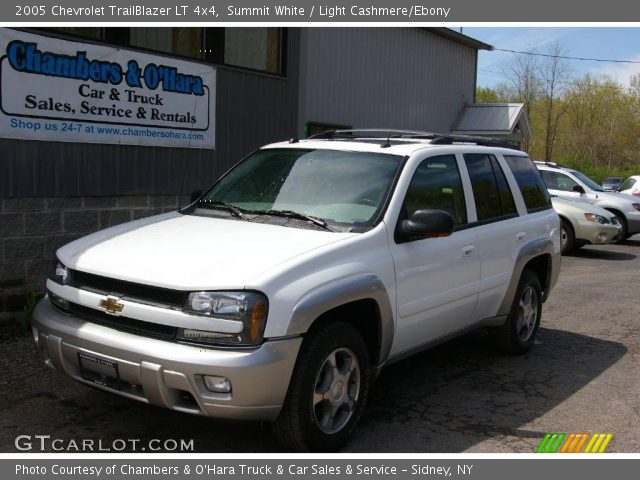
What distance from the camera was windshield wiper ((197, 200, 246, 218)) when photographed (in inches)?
192

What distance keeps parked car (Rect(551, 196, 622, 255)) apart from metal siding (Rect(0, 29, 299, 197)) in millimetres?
6480

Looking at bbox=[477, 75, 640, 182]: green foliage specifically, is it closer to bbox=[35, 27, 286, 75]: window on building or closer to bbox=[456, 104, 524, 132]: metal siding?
bbox=[456, 104, 524, 132]: metal siding

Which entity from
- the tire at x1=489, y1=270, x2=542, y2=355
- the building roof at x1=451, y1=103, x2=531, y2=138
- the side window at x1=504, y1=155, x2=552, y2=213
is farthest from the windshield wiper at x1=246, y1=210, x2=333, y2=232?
the building roof at x1=451, y1=103, x2=531, y2=138

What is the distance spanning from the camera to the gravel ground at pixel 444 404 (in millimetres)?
4316

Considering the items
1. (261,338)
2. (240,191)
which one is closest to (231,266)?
(261,338)

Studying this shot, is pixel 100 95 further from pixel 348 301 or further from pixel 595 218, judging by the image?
pixel 595 218

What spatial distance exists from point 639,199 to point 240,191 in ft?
44.1

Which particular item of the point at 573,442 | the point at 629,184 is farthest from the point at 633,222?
the point at 573,442

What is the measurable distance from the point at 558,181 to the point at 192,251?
501 inches

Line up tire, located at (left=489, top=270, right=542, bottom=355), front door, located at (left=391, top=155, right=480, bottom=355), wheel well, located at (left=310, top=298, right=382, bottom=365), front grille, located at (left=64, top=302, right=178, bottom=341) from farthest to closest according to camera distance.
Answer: tire, located at (left=489, top=270, right=542, bottom=355) → front door, located at (left=391, top=155, right=480, bottom=355) → wheel well, located at (left=310, top=298, right=382, bottom=365) → front grille, located at (left=64, top=302, right=178, bottom=341)

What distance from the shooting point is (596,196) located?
50.9 feet

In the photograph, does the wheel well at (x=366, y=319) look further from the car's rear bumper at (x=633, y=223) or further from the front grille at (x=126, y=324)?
the car's rear bumper at (x=633, y=223)

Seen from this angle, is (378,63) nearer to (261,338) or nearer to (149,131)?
(149,131)

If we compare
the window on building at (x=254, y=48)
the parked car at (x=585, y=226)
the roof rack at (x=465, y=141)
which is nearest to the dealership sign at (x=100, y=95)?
the window on building at (x=254, y=48)
